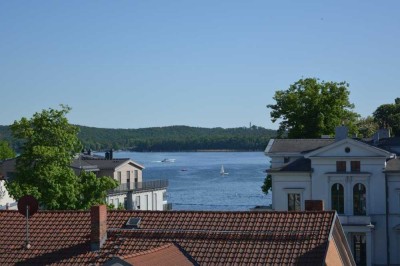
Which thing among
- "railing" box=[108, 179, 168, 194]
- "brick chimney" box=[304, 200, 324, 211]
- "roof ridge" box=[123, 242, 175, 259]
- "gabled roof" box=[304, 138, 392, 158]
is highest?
"gabled roof" box=[304, 138, 392, 158]

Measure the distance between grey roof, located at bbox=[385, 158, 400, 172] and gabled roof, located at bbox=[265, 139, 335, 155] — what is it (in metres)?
5.33

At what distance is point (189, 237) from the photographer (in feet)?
79.6

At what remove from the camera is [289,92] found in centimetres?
6906

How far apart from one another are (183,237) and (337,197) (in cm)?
2596

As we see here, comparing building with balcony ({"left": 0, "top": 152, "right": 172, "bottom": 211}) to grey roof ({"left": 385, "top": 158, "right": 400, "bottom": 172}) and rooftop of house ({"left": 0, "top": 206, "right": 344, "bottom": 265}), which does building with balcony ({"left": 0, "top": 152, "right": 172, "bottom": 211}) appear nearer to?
grey roof ({"left": 385, "top": 158, "right": 400, "bottom": 172})

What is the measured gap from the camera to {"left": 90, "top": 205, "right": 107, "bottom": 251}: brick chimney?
2430cm

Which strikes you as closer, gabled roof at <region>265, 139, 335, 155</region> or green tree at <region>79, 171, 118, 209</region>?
green tree at <region>79, 171, 118, 209</region>

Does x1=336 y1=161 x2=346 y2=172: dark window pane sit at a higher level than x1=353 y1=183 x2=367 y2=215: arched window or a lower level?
higher

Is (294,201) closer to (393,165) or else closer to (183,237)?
(393,165)

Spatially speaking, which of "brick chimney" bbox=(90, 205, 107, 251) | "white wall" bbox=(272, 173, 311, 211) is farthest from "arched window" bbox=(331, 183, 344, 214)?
"brick chimney" bbox=(90, 205, 107, 251)

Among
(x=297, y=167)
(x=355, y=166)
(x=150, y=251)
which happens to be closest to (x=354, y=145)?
(x=355, y=166)

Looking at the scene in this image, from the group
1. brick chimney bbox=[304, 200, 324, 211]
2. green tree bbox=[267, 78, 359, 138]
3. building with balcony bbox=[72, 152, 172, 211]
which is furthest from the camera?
building with balcony bbox=[72, 152, 172, 211]

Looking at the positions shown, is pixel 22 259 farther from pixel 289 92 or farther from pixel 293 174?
pixel 289 92

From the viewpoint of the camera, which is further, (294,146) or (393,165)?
(294,146)
